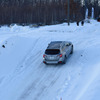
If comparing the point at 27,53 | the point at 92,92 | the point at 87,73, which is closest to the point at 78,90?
the point at 92,92

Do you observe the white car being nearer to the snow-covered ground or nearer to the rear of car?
the rear of car

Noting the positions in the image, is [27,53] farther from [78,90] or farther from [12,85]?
[78,90]

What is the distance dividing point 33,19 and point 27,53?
5778cm

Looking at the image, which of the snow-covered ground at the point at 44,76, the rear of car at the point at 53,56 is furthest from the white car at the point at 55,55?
the snow-covered ground at the point at 44,76

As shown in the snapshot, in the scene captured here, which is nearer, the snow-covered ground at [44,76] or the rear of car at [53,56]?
the snow-covered ground at [44,76]

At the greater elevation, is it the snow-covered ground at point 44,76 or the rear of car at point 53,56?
the rear of car at point 53,56

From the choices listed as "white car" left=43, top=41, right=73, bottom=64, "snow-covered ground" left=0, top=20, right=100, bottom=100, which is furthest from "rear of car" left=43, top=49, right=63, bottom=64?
"snow-covered ground" left=0, top=20, right=100, bottom=100

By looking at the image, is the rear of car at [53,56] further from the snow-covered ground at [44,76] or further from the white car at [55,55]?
the snow-covered ground at [44,76]

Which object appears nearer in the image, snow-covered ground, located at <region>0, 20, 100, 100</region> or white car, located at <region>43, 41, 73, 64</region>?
snow-covered ground, located at <region>0, 20, 100, 100</region>

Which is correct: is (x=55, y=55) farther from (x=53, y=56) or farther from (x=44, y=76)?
(x=44, y=76)

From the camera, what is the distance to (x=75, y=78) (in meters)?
9.77

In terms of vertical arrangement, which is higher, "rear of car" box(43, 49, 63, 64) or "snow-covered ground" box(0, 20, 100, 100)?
"rear of car" box(43, 49, 63, 64)

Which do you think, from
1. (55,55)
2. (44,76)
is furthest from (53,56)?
(44,76)

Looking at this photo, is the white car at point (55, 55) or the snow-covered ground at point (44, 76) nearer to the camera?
the snow-covered ground at point (44, 76)
